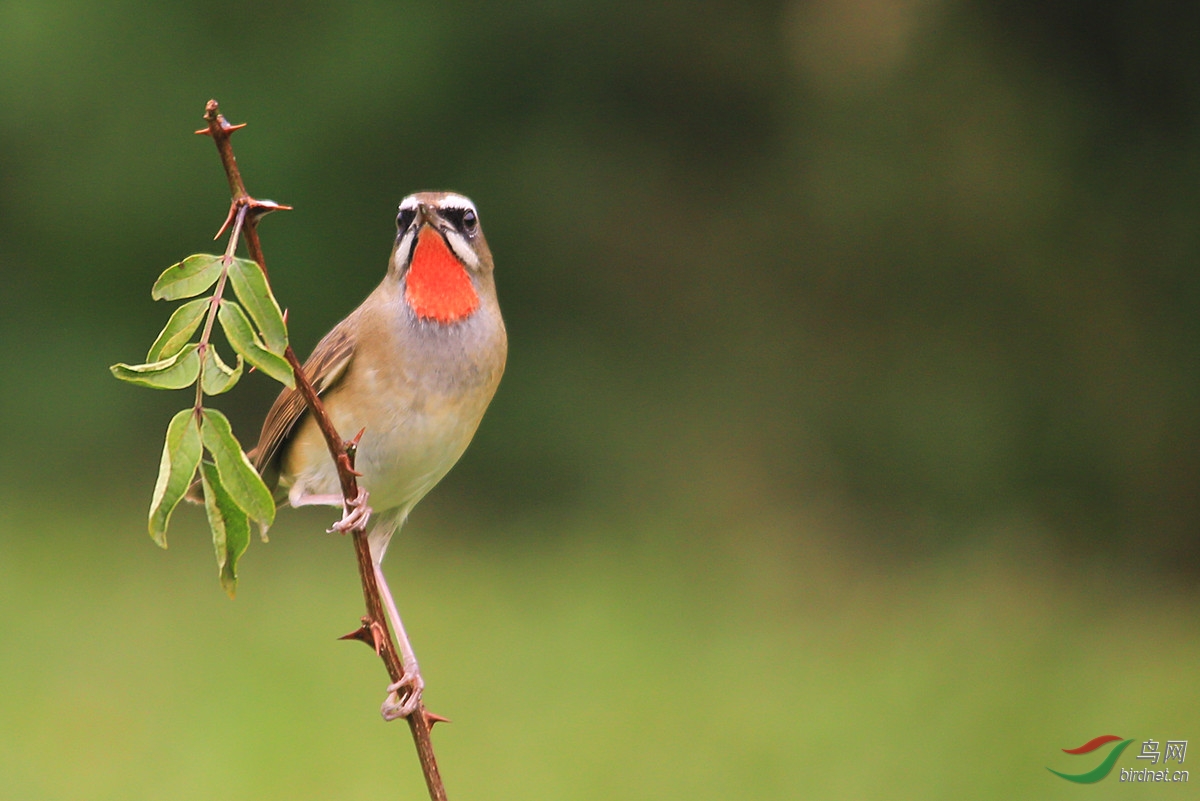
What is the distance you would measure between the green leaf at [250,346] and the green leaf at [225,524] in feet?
0.61

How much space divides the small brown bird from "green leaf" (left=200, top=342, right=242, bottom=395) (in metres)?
1.60

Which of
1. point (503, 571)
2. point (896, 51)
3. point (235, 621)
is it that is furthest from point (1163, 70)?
point (235, 621)

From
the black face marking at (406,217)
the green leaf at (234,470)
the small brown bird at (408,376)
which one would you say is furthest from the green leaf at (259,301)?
the small brown bird at (408,376)

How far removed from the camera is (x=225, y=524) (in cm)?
187

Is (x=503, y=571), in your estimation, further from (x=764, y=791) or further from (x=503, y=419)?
(x=764, y=791)

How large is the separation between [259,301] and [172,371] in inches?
6.1

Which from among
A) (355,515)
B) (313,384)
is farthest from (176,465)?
(313,384)

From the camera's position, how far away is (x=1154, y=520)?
8.81 meters

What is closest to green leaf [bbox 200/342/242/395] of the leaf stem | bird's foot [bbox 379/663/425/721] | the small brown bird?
the leaf stem

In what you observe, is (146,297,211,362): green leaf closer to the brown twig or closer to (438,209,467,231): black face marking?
the brown twig

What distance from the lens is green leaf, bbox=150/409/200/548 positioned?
1813 mm

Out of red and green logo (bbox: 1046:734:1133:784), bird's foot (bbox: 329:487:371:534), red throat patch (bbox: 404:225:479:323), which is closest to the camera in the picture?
bird's foot (bbox: 329:487:371:534)

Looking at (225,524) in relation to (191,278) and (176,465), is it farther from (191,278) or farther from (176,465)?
(191,278)

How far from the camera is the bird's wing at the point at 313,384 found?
11.9 ft
